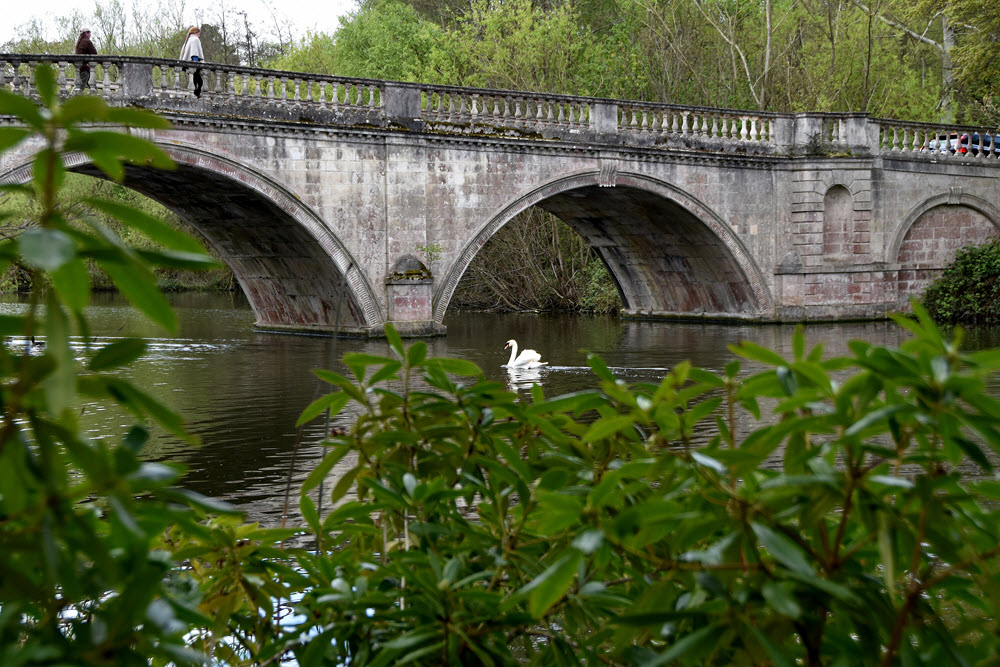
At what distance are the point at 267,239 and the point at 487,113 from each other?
4.26 m

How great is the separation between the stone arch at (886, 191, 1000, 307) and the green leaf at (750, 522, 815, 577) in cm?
2200

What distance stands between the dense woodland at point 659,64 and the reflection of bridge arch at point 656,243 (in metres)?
2.84

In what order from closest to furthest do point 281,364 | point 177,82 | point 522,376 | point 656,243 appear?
1. point 522,376
2. point 281,364
3. point 177,82
4. point 656,243

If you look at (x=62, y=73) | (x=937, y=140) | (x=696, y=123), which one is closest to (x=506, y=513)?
(x=62, y=73)

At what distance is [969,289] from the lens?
2177 cm

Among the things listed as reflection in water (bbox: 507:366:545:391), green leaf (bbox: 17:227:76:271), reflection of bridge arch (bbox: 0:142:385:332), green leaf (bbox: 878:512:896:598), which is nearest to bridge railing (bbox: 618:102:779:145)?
reflection of bridge arch (bbox: 0:142:385:332)

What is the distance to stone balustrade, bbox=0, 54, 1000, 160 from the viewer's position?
1555cm

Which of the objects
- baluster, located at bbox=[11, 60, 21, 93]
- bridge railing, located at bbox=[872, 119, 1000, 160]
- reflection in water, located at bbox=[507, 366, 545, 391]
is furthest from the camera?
bridge railing, located at bbox=[872, 119, 1000, 160]

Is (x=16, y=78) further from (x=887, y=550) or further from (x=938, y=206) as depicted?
(x=938, y=206)

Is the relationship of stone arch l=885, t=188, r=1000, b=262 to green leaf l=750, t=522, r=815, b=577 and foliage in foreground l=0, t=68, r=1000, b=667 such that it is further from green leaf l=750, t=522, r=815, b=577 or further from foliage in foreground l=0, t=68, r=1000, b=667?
green leaf l=750, t=522, r=815, b=577

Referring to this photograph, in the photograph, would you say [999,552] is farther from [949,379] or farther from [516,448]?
[516,448]

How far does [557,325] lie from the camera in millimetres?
23734

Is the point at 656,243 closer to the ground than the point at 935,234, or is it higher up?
closer to the ground

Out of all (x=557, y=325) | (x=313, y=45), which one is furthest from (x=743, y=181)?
(x=313, y=45)
